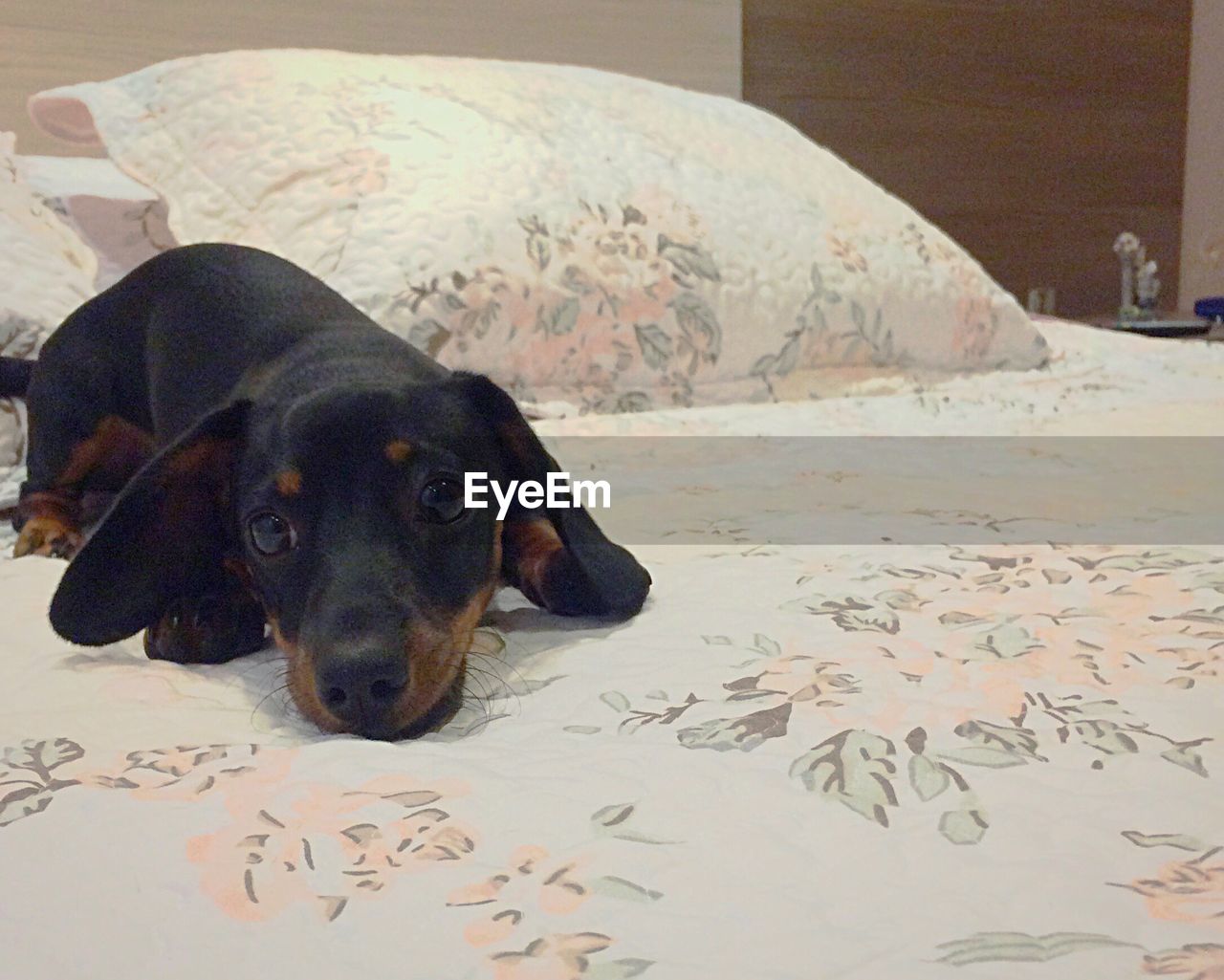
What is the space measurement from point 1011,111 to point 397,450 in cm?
300

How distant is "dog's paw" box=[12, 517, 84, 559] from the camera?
107cm

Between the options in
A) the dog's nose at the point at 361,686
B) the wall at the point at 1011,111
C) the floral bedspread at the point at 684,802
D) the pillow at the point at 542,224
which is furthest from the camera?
the wall at the point at 1011,111

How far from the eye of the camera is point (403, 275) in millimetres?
1442

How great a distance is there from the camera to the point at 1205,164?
3639 millimetres

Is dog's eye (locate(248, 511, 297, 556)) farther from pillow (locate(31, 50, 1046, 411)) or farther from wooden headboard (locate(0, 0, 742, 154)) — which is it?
wooden headboard (locate(0, 0, 742, 154))

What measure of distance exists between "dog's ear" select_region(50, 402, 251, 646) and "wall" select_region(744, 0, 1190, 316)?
2.26m

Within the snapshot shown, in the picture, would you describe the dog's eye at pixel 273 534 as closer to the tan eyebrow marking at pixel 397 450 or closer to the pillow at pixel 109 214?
the tan eyebrow marking at pixel 397 450

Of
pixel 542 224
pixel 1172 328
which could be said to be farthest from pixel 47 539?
pixel 1172 328

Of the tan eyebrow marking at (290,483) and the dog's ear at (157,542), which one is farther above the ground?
the tan eyebrow marking at (290,483)

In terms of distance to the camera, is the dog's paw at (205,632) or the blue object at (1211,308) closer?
the dog's paw at (205,632)

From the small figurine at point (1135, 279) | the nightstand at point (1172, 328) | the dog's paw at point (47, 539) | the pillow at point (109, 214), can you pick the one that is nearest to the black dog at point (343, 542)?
the dog's paw at point (47, 539)

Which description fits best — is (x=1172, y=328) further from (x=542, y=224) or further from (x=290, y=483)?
(x=290, y=483)

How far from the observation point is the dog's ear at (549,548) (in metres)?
0.82

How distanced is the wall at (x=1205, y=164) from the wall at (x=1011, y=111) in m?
0.05
